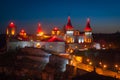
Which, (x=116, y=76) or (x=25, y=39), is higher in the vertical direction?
(x=25, y=39)

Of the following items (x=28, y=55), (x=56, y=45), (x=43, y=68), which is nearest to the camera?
(x=43, y=68)

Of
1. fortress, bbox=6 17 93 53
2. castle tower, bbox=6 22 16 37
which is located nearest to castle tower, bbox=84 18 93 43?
fortress, bbox=6 17 93 53

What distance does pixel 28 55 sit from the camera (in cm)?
4612

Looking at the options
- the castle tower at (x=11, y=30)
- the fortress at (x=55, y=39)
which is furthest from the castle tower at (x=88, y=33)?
the castle tower at (x=11, y=30)

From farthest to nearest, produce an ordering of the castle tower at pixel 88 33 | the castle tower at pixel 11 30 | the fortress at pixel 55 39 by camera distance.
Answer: the castle tower at pixel 88 33 < the castle tower at pixel 11 30 < the fortress at pixel 55 39

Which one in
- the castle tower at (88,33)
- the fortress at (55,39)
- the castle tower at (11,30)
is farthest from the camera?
the castle tower at (88,33)

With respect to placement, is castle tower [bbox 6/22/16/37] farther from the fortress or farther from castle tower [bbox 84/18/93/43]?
castle tower [bbox 84/18/93/43]

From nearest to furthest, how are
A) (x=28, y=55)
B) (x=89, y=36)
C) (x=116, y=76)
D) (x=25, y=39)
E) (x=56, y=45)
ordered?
(x=116, y=76) → (x=28, y=55) → (x=56, y=45) → (x=25, y=39) → (x=89, y=36)

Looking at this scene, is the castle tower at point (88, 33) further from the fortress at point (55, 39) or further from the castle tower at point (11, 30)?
the castle tower at point (11, 30)

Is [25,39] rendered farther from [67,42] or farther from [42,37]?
[67,42]

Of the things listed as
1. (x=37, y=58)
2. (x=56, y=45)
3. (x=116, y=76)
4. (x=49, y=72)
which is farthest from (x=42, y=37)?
(x=116, y=76)

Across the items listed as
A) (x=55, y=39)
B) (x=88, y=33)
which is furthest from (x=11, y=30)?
(x=88, y=33)

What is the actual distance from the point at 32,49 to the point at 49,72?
7.47m

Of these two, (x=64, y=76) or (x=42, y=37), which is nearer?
(x=64, y=76)
